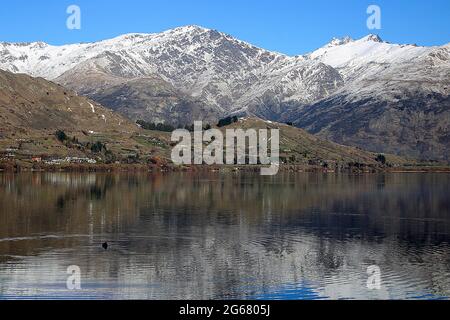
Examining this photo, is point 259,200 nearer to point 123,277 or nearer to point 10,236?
point 10,236

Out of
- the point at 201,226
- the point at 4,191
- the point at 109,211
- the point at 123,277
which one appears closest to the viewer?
the point at 123,277

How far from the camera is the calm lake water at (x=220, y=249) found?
71500mm

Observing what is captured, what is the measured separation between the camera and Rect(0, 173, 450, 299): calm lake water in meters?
71.5

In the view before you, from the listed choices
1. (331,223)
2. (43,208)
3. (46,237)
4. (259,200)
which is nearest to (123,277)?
(46,237)

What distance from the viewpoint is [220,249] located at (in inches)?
3799

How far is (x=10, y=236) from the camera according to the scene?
103812 mm

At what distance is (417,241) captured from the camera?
10719 cm

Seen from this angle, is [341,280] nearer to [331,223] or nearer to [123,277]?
[123,277]

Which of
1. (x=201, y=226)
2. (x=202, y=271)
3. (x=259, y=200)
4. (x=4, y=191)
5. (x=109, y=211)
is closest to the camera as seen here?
(x=202, y=271)

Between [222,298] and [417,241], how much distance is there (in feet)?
159

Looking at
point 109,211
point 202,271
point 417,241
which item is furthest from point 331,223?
point 202,271

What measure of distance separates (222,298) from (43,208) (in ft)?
283

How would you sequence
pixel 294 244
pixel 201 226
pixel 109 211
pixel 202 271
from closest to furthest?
1. pixel 202 271
2. pixel 294 244
3. pixel 201 226
4. pixel 109 211
